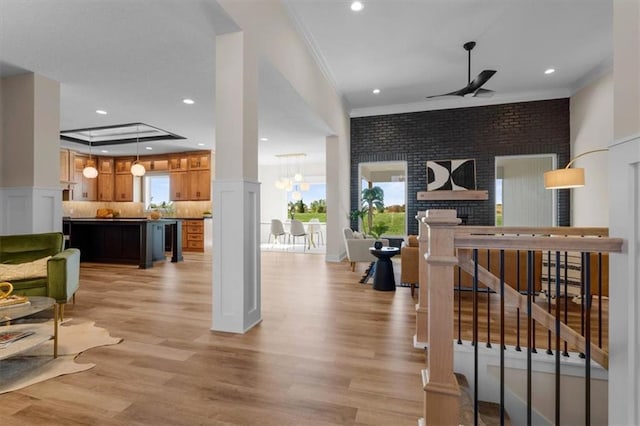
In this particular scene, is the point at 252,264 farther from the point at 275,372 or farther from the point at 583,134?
the point at 583,134

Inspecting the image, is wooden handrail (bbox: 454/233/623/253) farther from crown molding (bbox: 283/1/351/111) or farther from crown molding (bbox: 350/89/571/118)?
crown molding (bbox: 350/89/571/118)

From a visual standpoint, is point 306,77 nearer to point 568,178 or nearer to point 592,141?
point 568,178

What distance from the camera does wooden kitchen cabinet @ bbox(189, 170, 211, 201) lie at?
27.6 ft

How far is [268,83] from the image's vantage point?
3867 mm

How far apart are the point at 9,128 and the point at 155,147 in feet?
14.4

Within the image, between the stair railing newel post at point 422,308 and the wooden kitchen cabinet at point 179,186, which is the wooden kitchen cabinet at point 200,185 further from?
the stair railing newel post at point 422,308

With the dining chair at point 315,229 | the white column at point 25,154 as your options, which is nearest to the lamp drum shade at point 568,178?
the dining chair at point 315,229

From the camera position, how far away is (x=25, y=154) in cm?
383

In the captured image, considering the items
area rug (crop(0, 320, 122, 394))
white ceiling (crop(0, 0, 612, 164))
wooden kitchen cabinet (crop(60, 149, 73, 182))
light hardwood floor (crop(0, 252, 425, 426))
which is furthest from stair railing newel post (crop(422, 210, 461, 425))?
wooden kitchen cabinet (crop(60, 149, 73, 182))

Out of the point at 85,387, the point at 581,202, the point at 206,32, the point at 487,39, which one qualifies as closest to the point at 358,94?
the point at 487,39

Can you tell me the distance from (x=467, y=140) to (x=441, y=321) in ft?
21.7

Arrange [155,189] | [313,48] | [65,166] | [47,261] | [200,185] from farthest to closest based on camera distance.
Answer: [155,189], [200,185], [65,166], [313,48], [47,261]

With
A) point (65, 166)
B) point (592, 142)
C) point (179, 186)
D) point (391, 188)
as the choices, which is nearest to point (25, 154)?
point (179, 186)

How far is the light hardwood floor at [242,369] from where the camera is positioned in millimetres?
1611
